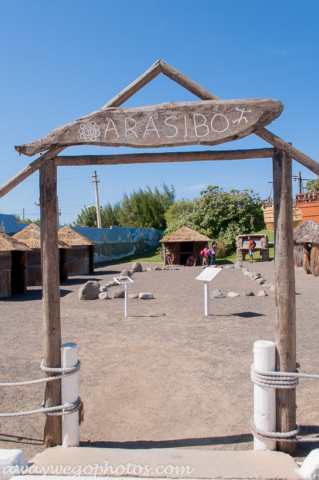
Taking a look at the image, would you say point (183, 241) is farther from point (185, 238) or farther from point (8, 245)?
point (8, 245)

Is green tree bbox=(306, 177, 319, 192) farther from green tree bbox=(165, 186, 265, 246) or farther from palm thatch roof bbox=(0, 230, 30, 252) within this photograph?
palm thatch roof bbox=(0, 230, 30, 252)

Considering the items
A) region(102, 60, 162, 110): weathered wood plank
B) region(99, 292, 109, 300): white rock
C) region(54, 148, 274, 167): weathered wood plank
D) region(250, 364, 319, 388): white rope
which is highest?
region(102, 60, 162, 110): weathered wood plank

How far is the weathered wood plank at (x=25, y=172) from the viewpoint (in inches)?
135

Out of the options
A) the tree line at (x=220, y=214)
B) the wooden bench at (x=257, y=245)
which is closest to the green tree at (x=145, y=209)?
the tree line at (x=220, y=214)

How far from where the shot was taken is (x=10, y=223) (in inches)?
815

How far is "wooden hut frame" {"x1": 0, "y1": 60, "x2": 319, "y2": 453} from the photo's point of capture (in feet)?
10.5

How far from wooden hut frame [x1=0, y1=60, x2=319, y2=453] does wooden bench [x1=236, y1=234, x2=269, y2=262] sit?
20089 mm

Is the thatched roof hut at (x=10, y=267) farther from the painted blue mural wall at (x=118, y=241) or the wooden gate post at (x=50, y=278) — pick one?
the painted blue mural wall at (x=118, y=241)

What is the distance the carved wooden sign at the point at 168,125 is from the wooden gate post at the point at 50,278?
0.34 m

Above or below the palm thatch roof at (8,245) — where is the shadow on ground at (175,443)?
below

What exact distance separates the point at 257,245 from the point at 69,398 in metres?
21.3

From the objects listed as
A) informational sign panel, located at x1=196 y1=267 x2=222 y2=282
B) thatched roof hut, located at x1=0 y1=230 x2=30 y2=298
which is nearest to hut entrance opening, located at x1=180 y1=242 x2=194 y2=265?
thatched roof hut, located at x1=0 y1=230 x2=30 y2=298

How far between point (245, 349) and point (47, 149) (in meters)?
4.50

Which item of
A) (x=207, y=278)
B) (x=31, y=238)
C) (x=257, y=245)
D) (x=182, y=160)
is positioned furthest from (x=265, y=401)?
(x=257, y=245)
